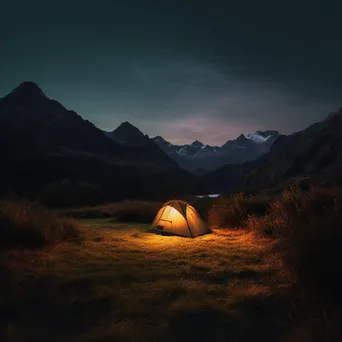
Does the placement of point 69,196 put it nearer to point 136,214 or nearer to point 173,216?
point 136,214

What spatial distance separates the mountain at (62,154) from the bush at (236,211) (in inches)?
1096

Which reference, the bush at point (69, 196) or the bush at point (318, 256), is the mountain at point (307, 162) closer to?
the bush at point (69, 196)

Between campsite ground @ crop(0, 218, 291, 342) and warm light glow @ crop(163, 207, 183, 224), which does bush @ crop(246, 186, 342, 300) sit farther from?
warm light glow @ crop(163, 207, 183, 224)

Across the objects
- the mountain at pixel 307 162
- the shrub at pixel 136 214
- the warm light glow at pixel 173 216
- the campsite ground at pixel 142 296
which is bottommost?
the campsite ground at pixel 142 296

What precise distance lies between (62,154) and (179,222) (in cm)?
6005

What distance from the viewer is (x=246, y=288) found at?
5.61 m

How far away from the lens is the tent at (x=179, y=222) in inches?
453

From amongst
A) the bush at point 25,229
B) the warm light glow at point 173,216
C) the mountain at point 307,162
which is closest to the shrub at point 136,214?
the warm light glow at point 173,216

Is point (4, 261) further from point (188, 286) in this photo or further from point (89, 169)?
point (89, 169)

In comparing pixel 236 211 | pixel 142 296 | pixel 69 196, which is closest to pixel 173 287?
pixel 142 296

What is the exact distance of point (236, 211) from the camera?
42.4ft

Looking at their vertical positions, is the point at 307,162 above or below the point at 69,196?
above

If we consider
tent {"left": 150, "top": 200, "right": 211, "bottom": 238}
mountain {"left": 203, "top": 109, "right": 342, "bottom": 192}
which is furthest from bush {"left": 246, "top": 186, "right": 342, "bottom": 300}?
mountain {"left": 203, "top": 109, "right": 342, "bottom": 192}

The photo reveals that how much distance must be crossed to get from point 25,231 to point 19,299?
343 centimetres
